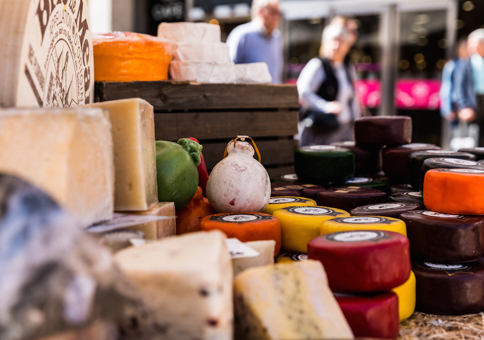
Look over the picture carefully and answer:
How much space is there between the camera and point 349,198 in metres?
1.56

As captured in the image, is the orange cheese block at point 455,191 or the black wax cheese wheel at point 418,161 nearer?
the orange cheese block at point 455,191

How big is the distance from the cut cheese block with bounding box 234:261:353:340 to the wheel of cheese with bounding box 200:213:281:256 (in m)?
0.28

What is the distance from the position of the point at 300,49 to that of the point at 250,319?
6.22m

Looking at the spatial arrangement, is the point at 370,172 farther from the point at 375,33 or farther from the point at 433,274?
the point at 375,33

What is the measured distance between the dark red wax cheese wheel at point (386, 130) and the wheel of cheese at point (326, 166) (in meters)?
Result: 0.24

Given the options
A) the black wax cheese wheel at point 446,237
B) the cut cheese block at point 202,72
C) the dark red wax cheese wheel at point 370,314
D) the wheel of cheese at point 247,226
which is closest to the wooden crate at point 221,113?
the cut cheese block at point 202,72

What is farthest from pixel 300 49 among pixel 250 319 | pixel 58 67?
pixel 250 319

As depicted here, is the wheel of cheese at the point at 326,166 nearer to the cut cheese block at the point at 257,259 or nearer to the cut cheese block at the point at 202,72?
the cut cheese block at the point at 202,72

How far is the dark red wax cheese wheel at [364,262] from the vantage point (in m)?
0.94

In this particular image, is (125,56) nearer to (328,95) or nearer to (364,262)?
(364,262)

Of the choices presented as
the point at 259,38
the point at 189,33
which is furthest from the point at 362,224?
the point at 259,38

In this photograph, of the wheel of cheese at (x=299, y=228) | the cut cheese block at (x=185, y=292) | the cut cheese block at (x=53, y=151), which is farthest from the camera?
the wheel of cheese at (x=299, y=228)

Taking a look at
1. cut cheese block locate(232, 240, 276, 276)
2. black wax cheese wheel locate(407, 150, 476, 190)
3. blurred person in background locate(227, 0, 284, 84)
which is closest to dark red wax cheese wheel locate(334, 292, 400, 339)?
A: cut cheese block locate(232, 240, 276, 276)

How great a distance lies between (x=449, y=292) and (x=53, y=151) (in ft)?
3.41
